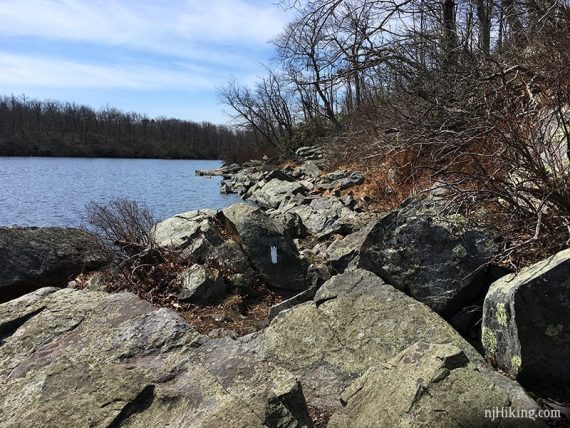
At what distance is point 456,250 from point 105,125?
13281 cm

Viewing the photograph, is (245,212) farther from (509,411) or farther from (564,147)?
(509,411)

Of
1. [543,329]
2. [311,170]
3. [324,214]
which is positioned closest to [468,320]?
[543,329]

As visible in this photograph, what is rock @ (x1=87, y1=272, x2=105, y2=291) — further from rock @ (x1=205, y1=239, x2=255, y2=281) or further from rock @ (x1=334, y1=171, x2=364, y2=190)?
rock @ (x1=334, y1=171, x2=364, y2=190)

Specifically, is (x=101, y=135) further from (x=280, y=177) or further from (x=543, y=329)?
(x=543, y=329)

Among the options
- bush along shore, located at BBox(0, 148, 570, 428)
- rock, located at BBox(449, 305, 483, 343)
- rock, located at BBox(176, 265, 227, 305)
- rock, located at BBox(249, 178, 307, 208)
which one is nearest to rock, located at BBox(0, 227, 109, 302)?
bush along shore, located at BBox(0, 148, 570, 428)

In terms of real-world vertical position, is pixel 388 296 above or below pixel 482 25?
below

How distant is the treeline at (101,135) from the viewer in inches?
4016

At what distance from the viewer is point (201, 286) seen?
6969mm

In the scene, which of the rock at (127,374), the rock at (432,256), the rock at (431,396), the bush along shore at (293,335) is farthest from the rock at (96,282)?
the rock at (431,396)

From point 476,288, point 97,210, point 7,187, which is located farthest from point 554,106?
point 7,187

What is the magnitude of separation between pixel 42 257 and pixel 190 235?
230 centimetres

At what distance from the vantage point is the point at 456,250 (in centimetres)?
529

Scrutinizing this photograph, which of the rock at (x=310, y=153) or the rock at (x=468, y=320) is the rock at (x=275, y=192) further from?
the rock at (x=468, y=320)

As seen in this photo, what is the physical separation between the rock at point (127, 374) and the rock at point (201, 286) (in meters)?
3.13
